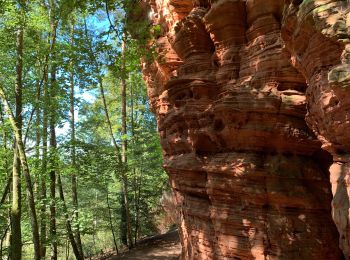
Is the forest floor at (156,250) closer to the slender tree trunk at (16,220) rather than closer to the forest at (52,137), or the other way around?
the forest at (52,137)

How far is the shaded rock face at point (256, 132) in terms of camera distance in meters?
5.60

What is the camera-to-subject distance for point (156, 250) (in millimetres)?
17047

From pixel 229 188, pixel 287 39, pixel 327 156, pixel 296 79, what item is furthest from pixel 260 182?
pixel 287 39

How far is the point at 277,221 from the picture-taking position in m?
7.48

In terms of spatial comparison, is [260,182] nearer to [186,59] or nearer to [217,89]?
[217,89]

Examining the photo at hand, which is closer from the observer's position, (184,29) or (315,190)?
(315,190)

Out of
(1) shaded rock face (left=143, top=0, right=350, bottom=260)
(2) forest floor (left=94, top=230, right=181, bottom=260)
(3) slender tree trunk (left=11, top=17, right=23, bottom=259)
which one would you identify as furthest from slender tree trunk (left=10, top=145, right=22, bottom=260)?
(2) forest floor (left=94, top=230, right=181, bottom=260)

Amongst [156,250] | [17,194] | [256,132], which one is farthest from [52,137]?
[256,132]

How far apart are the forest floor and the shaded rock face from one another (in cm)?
661

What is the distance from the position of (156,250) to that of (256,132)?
1146 cm

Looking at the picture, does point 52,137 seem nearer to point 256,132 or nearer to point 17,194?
point 17,194

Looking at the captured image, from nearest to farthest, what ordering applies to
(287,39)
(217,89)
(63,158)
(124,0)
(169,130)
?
(287,39) → (124,0) → (217,89) → (169,130) → (63,158)

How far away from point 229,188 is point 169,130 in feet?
11.2

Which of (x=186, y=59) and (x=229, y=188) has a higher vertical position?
(x=186, y=59)
